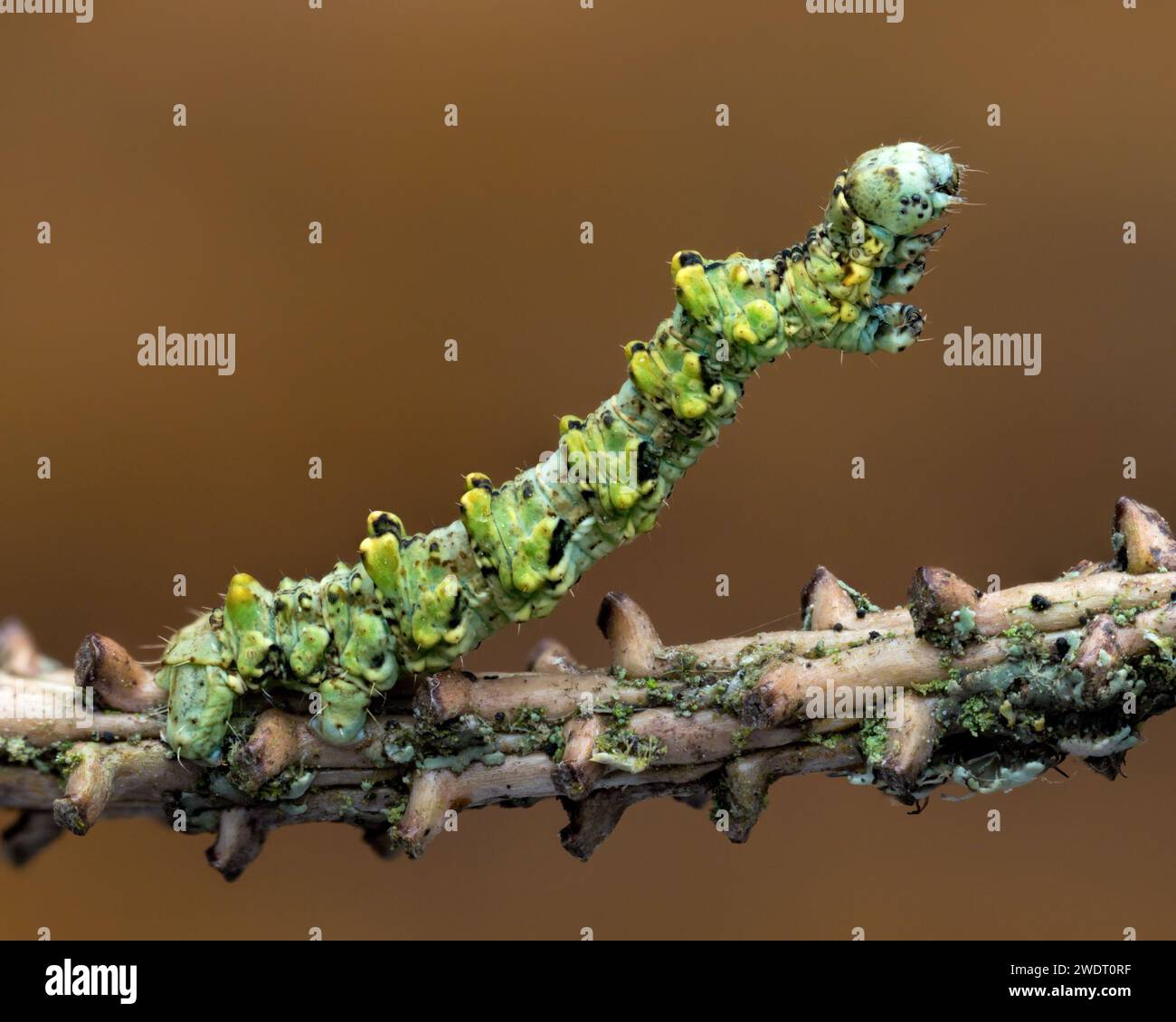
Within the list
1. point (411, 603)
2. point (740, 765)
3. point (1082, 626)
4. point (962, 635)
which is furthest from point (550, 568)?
point (1082, 626)

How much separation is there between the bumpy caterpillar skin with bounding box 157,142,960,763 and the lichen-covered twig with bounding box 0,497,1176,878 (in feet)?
0.34

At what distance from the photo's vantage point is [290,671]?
3262 millimetres

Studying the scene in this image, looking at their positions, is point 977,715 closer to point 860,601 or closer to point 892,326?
point 860,601

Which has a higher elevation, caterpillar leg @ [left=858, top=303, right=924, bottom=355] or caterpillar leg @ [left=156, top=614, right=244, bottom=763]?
caterpillar leg @ [left=858, top=303, right=924, bottom=355]

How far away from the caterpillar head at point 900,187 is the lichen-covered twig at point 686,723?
681 mm

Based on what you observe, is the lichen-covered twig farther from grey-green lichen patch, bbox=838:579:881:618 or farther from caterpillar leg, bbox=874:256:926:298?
caterpillar leg, bbox=874:256:926:298

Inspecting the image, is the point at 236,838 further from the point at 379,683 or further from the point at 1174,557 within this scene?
the point at 1174,557

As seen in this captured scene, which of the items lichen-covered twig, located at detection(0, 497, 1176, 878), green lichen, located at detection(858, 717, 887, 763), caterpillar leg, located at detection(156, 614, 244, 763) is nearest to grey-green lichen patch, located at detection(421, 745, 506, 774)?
lichen-covered twig, located at detection(0, 497, 1176, 878)

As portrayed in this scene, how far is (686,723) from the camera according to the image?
3199mm

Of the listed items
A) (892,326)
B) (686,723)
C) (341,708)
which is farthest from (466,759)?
(892,326)

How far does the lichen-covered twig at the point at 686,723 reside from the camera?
305cm

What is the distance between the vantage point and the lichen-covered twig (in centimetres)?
305

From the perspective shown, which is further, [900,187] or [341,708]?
[341,708]

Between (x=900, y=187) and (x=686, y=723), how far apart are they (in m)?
1.14
